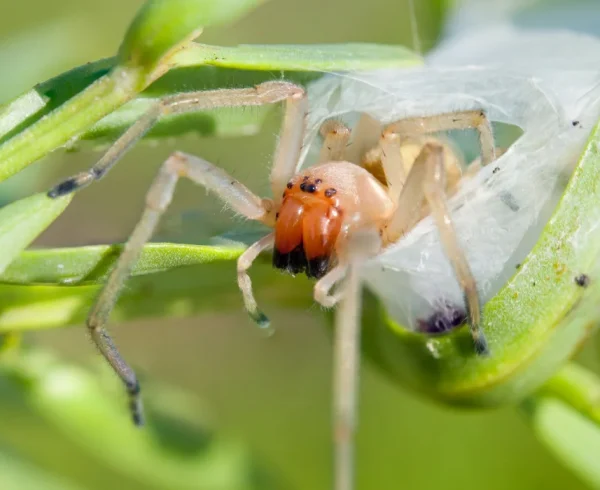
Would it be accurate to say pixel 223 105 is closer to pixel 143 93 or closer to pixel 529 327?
pixel 143 93

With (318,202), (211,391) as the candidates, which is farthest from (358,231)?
(211,391)

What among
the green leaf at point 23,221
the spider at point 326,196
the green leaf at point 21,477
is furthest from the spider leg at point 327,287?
the green leaf at point 21,477

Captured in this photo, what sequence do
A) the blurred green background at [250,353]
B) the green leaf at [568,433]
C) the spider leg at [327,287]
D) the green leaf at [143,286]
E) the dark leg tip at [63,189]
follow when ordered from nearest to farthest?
the dark leg tip at [63,189] → the green leaf at [143,286] → the spider leg at [327,287] → the green leaf at [568,433] → the blurred green background at [250,353]

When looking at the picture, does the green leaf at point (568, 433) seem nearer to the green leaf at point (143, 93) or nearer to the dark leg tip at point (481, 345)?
the dark leg tip at point (481, 345)

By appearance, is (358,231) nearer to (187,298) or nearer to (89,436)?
(187,298)

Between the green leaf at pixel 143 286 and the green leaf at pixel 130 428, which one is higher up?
the green leaf at pixel 143 286
